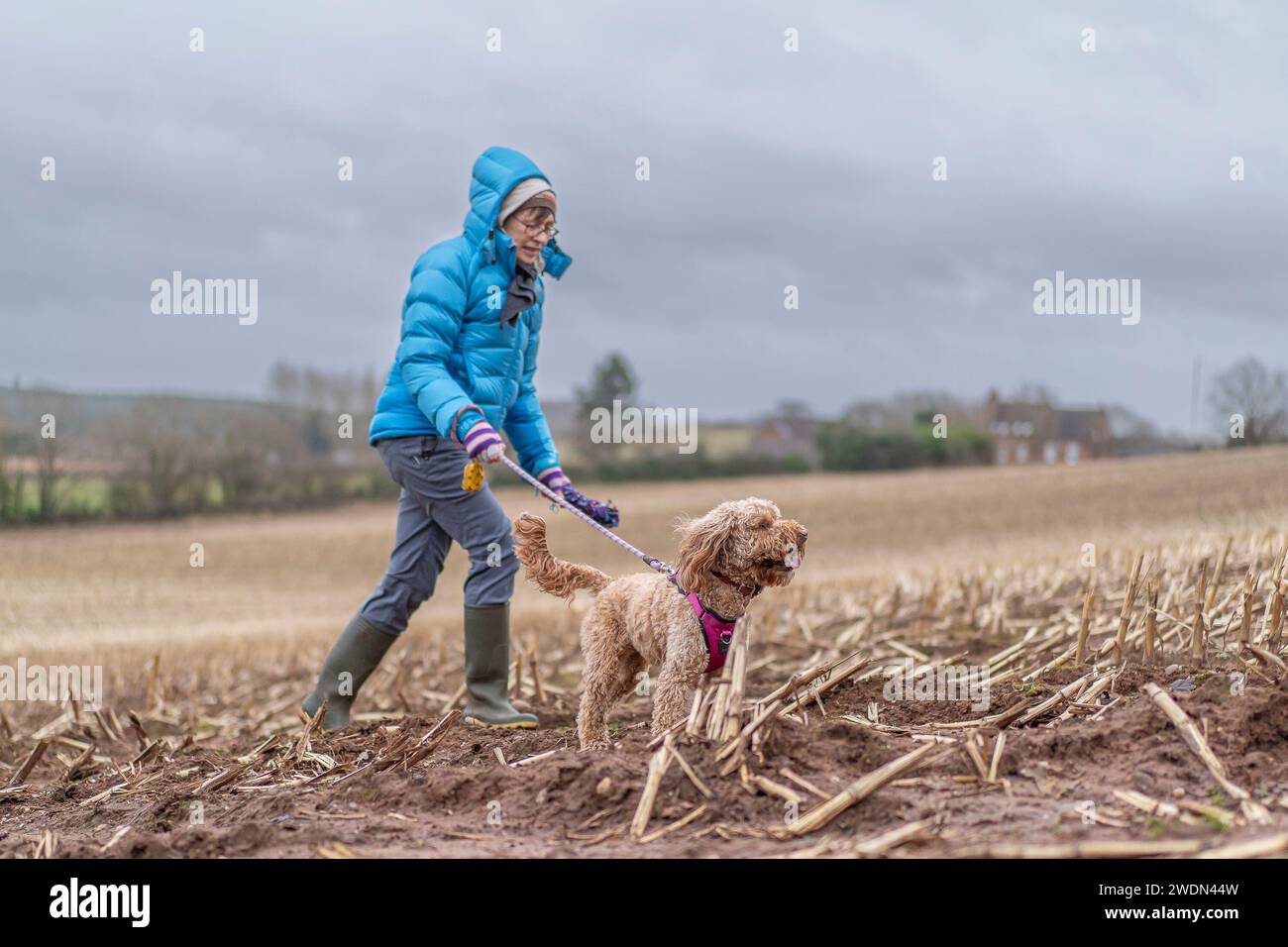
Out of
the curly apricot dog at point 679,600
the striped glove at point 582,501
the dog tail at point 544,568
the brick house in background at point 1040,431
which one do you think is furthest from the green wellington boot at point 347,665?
the brick house in background at point 1040,431

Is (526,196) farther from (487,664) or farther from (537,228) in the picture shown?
(487,664)

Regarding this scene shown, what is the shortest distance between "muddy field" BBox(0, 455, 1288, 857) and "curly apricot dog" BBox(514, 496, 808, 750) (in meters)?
0.26

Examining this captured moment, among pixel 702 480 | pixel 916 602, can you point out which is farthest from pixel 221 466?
pixel 916 602

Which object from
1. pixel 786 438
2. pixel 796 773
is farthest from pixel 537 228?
pixel 786 438

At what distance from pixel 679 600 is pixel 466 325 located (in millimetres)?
2246

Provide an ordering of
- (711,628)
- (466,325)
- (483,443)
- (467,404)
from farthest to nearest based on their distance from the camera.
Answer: (466,325) < (467,404) < (483,443) < (711,628)

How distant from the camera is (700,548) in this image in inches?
211

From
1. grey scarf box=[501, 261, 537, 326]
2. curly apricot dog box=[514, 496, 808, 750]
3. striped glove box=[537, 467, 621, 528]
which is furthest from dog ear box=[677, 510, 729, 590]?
grey scarf box=[501, 261, 537, 326]

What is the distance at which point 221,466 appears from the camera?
40656 mm

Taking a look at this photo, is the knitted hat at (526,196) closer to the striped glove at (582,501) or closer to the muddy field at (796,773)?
the striped glove at (582,501)

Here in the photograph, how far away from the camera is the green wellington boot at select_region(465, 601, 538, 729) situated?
7023mm

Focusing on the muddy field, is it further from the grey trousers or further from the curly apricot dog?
the grey trousers

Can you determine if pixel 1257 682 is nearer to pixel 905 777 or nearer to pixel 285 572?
pixel 905 777

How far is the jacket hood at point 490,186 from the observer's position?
6.76 metres
